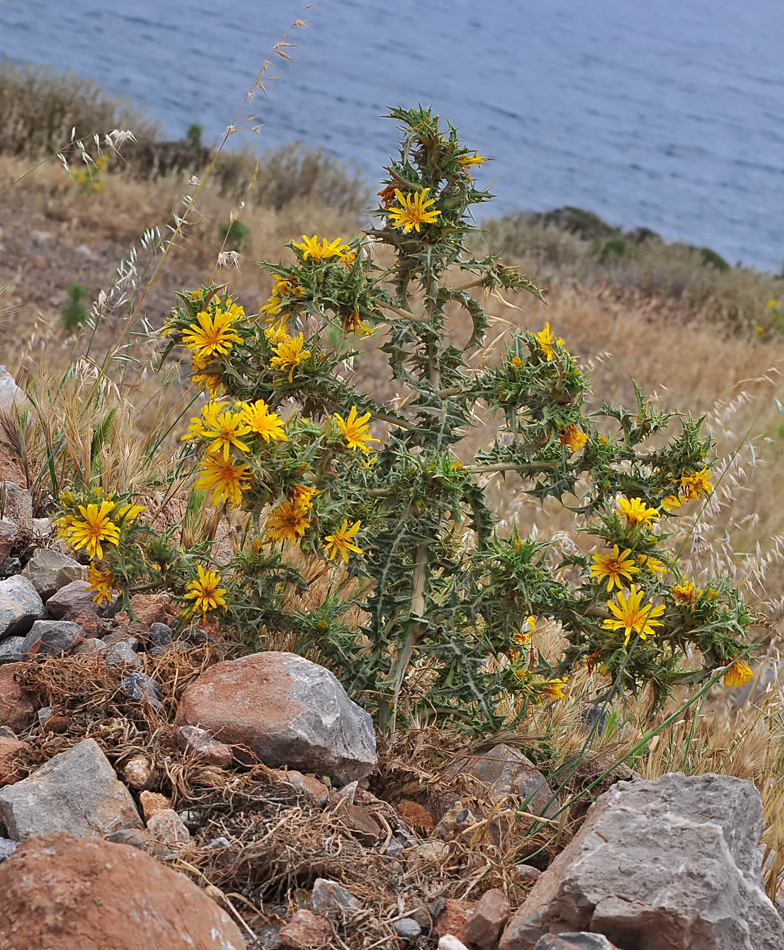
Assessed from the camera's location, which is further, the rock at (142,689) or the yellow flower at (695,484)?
the yellow flower at (695,484)

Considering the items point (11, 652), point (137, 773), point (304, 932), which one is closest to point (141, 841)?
point (137, 773)

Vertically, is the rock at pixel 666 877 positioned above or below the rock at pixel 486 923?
above

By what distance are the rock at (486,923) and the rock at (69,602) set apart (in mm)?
1178

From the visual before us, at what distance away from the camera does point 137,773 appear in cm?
167

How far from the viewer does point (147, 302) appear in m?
6.87

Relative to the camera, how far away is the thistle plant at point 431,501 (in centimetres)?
192

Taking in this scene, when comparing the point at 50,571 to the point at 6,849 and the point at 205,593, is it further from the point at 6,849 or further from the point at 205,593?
the point at 6,849

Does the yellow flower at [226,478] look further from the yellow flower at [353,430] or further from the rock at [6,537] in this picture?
the rock at [6,537]

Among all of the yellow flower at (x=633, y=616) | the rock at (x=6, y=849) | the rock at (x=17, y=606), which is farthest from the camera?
the rock at (x=17, y=606)

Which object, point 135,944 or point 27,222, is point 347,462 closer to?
point 135,944

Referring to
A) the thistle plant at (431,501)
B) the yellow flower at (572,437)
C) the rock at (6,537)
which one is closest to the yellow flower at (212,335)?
the thistle plant at (431,501)

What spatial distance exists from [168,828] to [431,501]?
78 centimetres

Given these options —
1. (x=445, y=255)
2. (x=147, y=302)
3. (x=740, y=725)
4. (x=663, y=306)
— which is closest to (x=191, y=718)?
(x=445, y=255)

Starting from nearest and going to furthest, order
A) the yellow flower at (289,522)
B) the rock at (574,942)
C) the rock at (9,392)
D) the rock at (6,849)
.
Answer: the rock at (574,942)
the rock at (6,849)
the yellow flower at (289,522)
the rock at (9,392)
